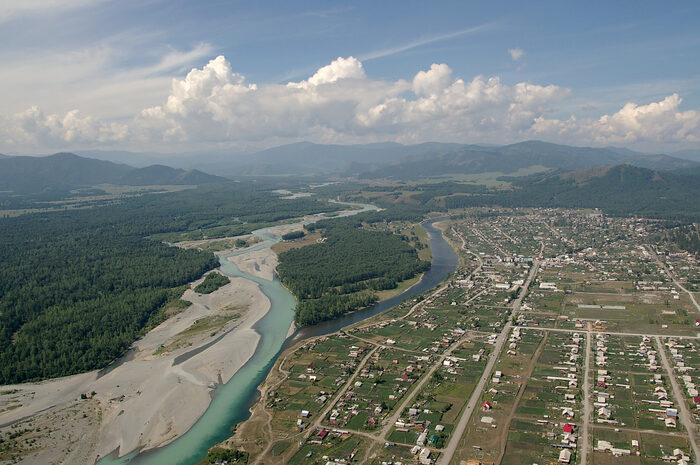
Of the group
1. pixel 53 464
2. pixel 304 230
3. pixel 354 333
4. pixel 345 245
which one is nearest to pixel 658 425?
pixel 354 333

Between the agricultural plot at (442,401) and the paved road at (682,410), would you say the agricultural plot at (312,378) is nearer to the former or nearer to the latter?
the agricultural plot at (442,401)

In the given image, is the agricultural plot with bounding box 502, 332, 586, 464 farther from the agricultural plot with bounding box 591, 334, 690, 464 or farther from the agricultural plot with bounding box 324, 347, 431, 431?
the agricultural plot with bounding box 324, 347, 431, 431

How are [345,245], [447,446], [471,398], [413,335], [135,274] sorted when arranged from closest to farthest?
1. [447,446]
2. [471,398]
3. [413,335]
4. [135,274]
5. [345,245]

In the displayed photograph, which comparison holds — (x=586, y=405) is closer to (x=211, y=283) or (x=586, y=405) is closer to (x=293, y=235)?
(x=211, y=283)

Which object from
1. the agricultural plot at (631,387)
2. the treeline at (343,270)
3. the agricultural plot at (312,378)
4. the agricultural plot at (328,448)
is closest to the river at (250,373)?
the treeline at (343,270)

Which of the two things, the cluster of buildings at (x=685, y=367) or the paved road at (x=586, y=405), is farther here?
the cluster of buildings at (x=685, y=367)

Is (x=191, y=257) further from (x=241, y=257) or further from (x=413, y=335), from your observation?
(x=413, y=335)

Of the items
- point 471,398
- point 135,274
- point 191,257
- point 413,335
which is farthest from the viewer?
point 191,257
